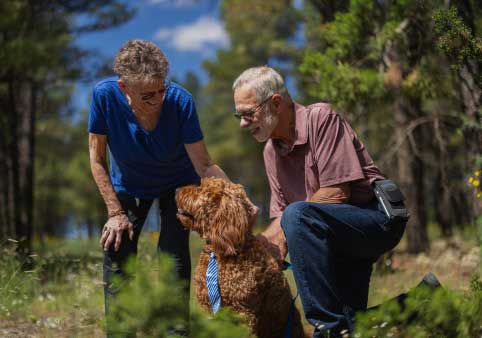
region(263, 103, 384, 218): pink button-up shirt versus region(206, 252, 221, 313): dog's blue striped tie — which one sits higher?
region(263, 103, 384, 218): pink button-up shirt

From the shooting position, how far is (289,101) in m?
3.79

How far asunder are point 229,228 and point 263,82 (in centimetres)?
99

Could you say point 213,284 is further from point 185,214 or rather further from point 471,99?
point 471,99

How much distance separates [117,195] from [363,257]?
5.83 ft

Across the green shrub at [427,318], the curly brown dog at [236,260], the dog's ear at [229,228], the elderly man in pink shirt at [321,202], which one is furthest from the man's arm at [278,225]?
the green shrub at [427,318]

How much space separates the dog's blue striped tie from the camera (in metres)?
3.52

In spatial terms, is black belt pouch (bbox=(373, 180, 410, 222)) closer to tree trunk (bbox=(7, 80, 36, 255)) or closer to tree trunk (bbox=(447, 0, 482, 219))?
tree trunk (bbox=(447, 0, 482, 219))

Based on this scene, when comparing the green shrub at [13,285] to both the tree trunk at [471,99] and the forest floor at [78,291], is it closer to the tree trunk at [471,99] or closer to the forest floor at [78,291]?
the forest floor at [78,291]

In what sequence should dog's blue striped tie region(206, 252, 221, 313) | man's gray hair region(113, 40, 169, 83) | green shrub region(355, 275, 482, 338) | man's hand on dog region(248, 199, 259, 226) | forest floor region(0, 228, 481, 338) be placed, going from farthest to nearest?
forest floor region(0, 228, 481, 338), man's hand on dog region(248, 199, 259, 226), dog's blue striped tie region(206, 252, 221, 313), man's gray hair region(113, 40, 169, 83), green shrub region(355, 275, 482, 338)

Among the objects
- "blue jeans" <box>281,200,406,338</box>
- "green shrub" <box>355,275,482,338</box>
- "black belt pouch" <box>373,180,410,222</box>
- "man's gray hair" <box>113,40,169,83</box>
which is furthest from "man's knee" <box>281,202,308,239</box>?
"man's gray hair" <box>113,40,169,83</box>

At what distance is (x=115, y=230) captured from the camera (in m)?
3.66

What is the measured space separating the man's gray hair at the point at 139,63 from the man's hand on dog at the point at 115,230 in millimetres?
927

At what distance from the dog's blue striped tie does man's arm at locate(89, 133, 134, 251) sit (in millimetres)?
591

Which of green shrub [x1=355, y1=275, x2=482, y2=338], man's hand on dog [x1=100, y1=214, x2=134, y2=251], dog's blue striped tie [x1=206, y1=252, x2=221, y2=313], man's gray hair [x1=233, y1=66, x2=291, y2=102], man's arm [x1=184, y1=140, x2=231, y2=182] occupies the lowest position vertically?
dog's blue striped tie [x1=206, y1=252, x2=221, y2=313]
